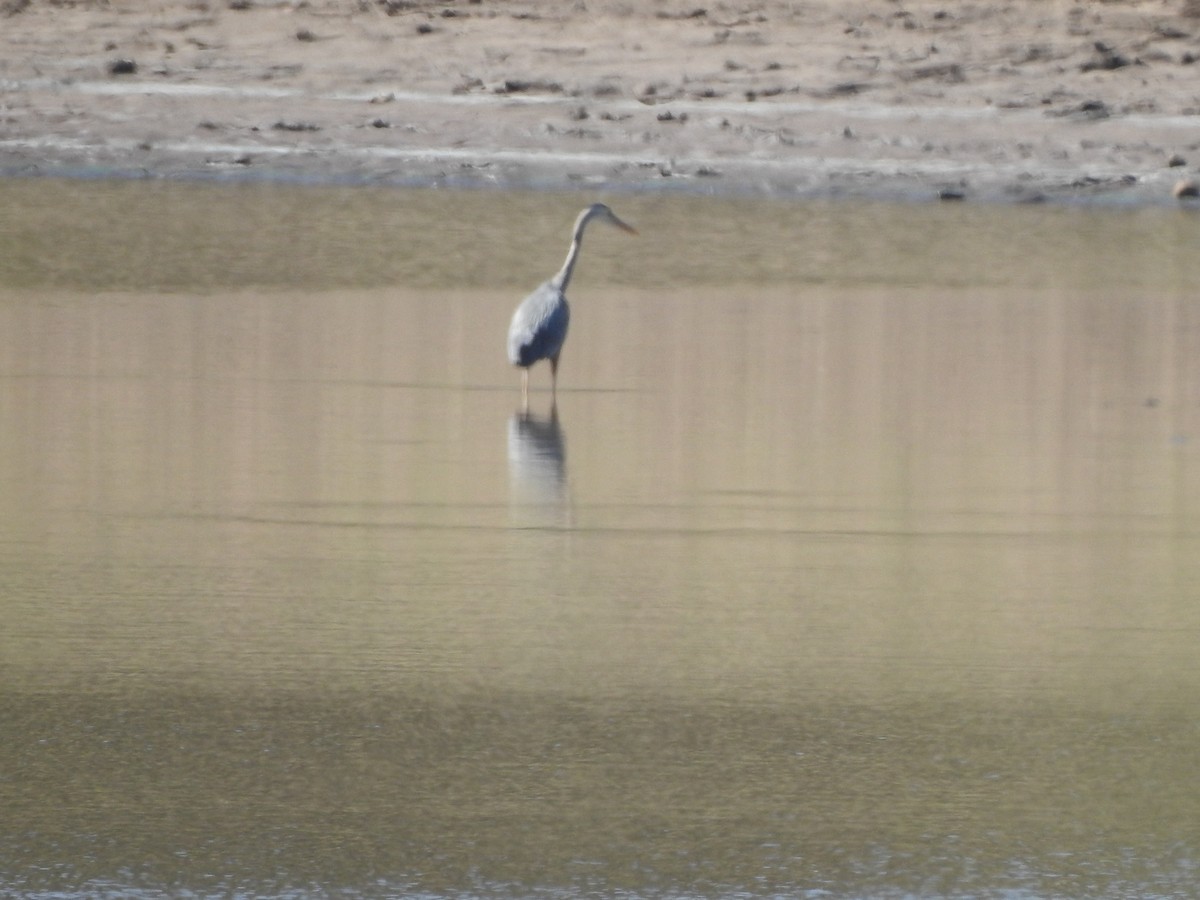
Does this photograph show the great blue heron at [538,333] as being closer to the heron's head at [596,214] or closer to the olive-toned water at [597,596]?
the olive-toned water at [597,596]

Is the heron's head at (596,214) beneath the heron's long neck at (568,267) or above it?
above

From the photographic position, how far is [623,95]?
18.9 meters

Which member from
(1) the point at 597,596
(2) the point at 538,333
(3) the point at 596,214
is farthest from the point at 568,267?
(1) the point at 597,596

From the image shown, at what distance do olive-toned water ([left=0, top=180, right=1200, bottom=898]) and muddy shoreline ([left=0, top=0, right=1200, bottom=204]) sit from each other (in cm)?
580

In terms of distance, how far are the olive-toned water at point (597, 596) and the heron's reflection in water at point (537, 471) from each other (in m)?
0.03

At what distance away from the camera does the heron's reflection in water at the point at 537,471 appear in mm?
6707

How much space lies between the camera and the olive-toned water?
410 centimetres

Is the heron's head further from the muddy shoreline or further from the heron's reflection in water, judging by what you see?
the muddy shoreline

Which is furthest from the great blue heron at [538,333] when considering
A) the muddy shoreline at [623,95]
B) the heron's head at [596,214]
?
the muddy shoreline at [623,95]

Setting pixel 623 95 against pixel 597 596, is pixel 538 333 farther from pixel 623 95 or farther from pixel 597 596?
pixel 623 95

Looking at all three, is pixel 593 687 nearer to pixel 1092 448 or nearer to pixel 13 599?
pixel 13 599

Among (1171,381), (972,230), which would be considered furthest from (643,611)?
(972,230)

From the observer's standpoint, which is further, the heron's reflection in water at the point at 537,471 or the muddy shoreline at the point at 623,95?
the muddy shoreline at the point at 623,95

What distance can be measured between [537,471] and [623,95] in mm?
11907
